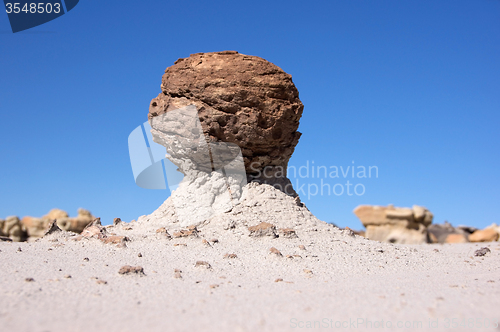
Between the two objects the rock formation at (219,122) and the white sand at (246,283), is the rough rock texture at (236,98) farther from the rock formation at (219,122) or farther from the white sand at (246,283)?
the white sand at (246,283)

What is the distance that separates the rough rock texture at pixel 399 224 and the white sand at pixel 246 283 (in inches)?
565

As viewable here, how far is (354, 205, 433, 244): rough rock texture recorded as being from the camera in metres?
22.4

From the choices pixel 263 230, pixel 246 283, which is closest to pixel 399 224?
pixel 263 230

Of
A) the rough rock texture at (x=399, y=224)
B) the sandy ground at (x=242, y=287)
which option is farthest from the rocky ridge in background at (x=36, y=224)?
the rough rock texture at (x=399, y=224)

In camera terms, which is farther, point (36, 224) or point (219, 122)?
point (36, 224)

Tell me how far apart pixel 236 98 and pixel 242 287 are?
5078mm

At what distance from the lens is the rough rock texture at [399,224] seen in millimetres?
22422

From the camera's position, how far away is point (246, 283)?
5242 mm

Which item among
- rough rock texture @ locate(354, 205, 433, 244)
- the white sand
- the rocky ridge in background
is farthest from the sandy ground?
the rocky ridge in background

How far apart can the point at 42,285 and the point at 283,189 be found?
6.48 m

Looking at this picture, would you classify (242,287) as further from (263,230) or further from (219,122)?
(219,122)

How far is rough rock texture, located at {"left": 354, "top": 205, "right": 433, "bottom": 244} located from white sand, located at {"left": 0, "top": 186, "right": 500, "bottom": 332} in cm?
1436

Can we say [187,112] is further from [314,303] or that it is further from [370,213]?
[370,213]

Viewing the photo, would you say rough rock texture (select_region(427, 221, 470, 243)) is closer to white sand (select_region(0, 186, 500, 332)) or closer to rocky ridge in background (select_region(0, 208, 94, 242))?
white sand (select_region(0, 186, 500, 332))
